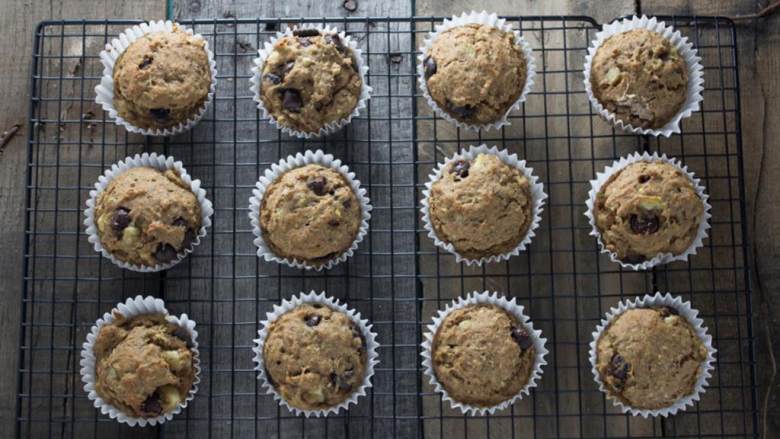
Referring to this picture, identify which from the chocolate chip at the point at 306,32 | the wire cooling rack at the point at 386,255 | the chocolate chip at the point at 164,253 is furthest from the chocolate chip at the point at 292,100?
the chocolate chip at the point at 164,253

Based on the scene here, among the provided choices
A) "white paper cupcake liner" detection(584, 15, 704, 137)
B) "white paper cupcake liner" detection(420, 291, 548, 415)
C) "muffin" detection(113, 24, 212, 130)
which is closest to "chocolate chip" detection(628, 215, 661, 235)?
"white paper cupcake liner" detection(584, 15, 704, 137)

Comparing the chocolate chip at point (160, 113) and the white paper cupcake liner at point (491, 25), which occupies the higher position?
the white paper cupcake liner at point (491, 25)

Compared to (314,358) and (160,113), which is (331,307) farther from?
(160,113)

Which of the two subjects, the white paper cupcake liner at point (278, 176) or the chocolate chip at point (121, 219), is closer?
the chocolate chip at point (121, 219)

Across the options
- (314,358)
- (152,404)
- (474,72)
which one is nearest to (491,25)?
(474,72)

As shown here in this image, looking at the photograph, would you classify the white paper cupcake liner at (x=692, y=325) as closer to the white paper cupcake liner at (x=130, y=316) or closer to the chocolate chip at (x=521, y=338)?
the chocolate chip at (x=521, y=338)

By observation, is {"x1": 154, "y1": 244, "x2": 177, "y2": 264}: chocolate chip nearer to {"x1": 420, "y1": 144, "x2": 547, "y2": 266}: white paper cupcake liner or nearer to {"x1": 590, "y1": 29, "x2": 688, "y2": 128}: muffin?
{"x1": 420, "y1": 144, "x2": 547, "y2": 266}: white paper cupcake liner

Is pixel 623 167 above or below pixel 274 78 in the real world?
below
